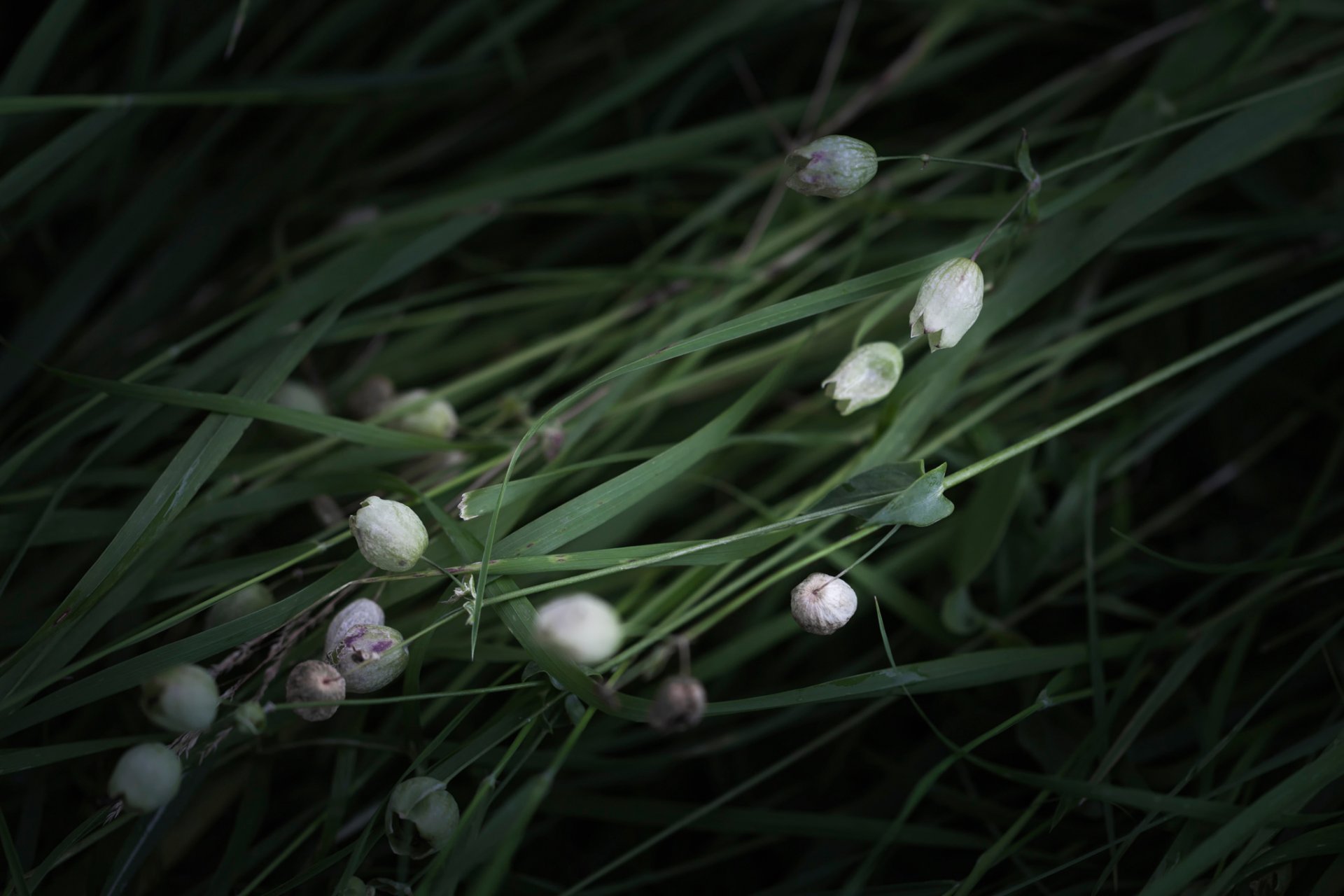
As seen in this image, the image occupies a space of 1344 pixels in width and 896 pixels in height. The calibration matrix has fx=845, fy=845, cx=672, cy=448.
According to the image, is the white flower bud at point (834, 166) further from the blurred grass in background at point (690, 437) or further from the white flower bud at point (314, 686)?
the white flower bud at point (314, 686)

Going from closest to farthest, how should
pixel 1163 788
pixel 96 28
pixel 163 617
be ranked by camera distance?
pixel 163 617 → pixel 1163 788 → pixel 96 28

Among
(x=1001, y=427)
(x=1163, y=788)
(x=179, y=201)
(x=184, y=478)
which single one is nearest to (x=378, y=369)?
(x=184, y=478)

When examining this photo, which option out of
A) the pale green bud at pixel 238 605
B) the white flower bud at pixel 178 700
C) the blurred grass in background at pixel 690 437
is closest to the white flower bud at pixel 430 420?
the blurred grass in background at pixel 690 437

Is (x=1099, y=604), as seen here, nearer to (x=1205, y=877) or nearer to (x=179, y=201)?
(x=1205, y=877)

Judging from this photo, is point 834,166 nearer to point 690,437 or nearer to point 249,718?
point 690,437

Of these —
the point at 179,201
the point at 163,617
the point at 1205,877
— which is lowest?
the point at 1205,877

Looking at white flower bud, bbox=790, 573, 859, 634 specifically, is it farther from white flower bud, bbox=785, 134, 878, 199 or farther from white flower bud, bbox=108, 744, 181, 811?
white flower bud, bbox=108, 744, 181, 811
